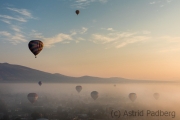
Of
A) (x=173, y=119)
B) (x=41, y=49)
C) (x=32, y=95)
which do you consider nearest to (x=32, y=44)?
(x=41, y=49)

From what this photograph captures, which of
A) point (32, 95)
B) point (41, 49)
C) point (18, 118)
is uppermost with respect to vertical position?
point (41, 49)

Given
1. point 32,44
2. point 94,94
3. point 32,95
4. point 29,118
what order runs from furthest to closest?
point 94,94 → point 29,118 → point 32,95 → point 32,44

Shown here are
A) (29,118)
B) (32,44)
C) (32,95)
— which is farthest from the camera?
(29,118)

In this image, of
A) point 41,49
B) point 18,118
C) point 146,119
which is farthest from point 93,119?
point 41,49

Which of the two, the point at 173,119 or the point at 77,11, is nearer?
the point at 77,11

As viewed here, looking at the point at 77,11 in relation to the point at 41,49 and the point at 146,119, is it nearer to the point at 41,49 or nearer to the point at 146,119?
the point at 41,49

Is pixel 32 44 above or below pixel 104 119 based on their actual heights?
above
